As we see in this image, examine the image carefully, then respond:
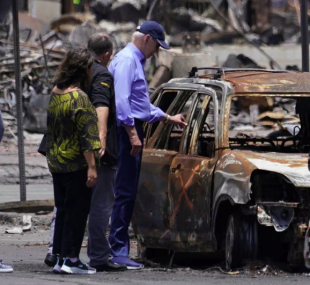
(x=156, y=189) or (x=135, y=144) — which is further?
(x=156, y=189)

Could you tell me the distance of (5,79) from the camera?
921 inches

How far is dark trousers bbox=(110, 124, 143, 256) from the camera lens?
8.45 metres

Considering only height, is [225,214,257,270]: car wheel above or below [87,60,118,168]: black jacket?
below

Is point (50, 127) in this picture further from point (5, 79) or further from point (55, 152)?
point (5, 79)

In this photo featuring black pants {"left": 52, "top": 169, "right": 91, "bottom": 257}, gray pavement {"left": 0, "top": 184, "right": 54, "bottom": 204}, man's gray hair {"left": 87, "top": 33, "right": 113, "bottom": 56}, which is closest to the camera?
black pants {"left": 52, "top": 169, "right": 91, "bottom": 257}

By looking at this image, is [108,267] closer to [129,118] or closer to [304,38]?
[129,118]

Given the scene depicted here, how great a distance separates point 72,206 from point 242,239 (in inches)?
50.0

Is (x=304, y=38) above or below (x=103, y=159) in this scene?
above

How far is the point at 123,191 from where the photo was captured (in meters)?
8.49

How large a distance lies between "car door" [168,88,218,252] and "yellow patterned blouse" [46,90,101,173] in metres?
1.12

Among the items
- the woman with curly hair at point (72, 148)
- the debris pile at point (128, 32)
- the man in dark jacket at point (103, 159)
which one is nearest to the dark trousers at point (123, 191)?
the man in dark jacket at point (103, 159)

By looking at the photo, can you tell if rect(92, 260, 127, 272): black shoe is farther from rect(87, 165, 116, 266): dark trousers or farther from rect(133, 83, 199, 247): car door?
rect(133, 83, 199, 247): car door

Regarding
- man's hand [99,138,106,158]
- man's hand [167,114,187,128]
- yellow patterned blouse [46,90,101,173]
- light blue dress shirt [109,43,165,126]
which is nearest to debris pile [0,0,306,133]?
man's hand [167,114,187,128]

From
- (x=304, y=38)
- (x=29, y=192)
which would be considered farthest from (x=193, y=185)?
(x=29, y=192)
